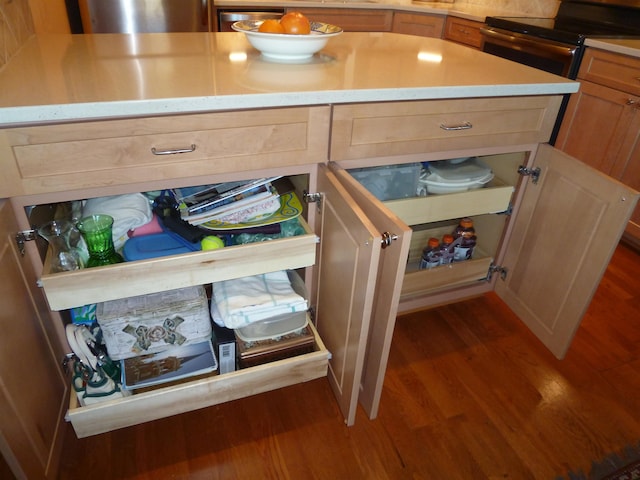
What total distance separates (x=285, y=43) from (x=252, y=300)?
714 millimetres

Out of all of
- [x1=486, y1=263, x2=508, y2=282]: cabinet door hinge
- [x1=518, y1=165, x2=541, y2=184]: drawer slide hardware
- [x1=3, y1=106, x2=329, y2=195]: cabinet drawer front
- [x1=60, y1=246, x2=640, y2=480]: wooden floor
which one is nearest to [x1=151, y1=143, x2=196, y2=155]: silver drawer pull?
[x1=3, y1=106, x2=329, y2=195]: cabinet drawer front

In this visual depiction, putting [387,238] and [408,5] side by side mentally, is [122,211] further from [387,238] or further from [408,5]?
[408,5]

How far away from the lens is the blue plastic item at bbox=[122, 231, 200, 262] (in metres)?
1.15

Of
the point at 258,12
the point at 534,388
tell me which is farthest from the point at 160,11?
the point at 534,388

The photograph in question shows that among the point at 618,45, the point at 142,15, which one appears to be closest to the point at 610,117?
the point at 618,45

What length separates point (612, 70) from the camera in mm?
2170

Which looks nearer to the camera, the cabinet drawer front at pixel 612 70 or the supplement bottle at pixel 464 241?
the supplement bottle at pixel 464 241

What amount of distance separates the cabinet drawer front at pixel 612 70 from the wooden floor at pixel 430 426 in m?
1.24

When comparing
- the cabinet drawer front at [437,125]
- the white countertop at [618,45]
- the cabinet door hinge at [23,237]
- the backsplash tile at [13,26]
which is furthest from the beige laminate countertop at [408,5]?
the cabinet door hinge at [23,237]

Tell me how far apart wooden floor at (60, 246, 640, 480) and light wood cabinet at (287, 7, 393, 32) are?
8.42 feet

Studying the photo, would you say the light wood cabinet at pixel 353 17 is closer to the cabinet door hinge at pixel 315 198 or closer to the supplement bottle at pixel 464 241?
the supplement bottle at pixel 464 241

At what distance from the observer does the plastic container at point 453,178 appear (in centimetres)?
149

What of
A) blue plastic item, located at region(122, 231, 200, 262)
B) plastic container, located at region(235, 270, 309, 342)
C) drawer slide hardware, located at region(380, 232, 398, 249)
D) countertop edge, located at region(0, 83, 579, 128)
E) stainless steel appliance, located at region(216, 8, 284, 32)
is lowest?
plastic container, located at region(235, 270, 309, 342)

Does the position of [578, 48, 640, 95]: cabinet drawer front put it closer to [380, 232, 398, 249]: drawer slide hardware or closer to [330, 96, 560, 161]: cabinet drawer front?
[330, 96, 560, 161]: cabinet drawer front
